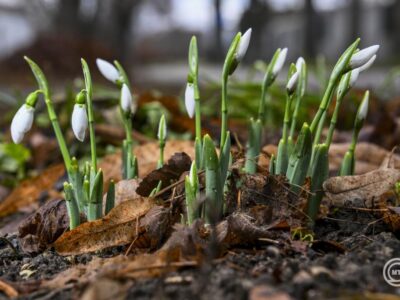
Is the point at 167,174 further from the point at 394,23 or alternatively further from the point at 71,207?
the point at 394,23

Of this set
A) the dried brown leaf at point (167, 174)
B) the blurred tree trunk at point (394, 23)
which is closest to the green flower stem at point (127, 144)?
the dried brown leaf at point (167, 174)

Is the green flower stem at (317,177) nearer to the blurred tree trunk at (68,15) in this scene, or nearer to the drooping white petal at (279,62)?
the drooping white petal at (279,62)

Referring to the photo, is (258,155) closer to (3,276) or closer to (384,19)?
(3,276)

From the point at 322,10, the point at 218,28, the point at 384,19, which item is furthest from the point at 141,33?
the point at 218,28

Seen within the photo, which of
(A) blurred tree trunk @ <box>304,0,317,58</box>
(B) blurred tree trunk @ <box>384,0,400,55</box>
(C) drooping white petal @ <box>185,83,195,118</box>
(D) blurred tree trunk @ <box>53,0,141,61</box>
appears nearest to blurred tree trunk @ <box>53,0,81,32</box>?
(D) blurred tree trunk @ <box>53,0,141,61</box>

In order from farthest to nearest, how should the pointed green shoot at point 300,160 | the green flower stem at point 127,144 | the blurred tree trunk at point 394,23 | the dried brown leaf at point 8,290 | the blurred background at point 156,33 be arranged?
the blurred tree trunk at point 394,23, the blurred background at point 156,33, the green flower stem at point 127,144, the pointed green shoot at point 300,160, the dried brown leaf at point 8,290
